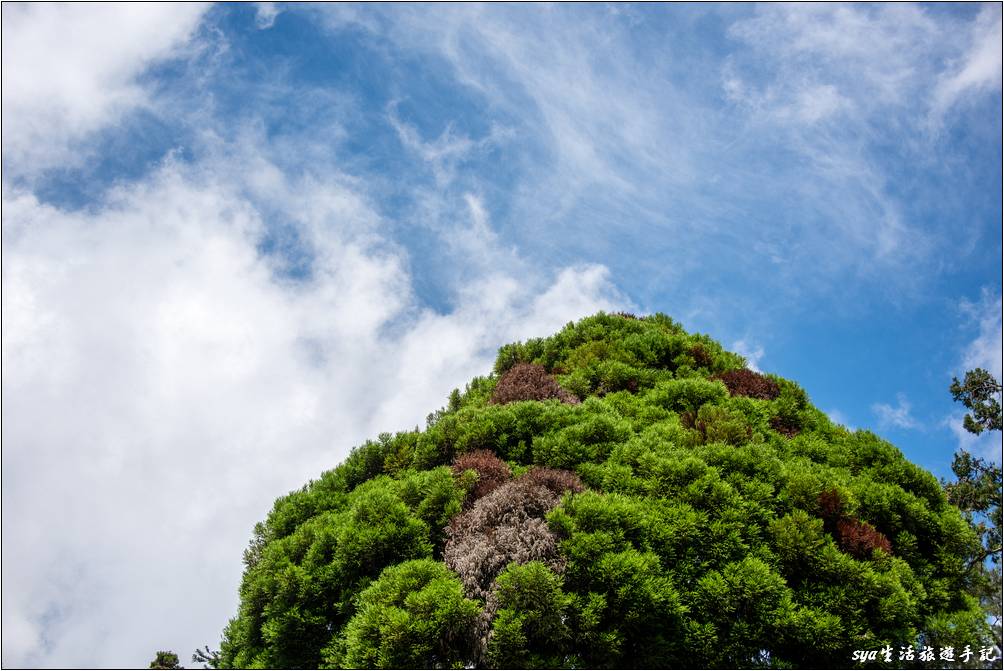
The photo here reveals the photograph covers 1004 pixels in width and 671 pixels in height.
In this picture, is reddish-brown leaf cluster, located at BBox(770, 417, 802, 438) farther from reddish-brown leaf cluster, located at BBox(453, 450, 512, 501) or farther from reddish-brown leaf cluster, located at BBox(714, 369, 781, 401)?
reddish-brown leaf cluster, located at BBox(453, 450, 512, 501)

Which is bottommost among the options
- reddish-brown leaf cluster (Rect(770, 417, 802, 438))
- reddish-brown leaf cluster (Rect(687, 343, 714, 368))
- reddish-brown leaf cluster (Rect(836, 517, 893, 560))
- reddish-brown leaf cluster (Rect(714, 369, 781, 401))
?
reddish-brown leaf cluster (Rect(836, 517, 893, 560))

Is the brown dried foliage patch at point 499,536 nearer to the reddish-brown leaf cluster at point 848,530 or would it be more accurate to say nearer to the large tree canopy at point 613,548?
the large tree canopy at point 613,548

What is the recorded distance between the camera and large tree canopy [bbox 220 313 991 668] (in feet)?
24.3

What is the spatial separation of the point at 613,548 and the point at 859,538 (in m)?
3.55

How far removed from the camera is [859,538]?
8.84m

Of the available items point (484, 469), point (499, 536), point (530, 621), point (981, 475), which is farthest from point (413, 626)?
point (981, 475)

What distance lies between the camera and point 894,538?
9836 millimetres

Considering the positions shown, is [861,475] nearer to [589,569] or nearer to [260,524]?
[589,569]

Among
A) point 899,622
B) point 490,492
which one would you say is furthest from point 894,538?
point 490,492

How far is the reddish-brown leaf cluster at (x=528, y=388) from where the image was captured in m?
12.7

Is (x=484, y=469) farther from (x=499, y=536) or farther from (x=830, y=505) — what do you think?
(x=830, y=505)

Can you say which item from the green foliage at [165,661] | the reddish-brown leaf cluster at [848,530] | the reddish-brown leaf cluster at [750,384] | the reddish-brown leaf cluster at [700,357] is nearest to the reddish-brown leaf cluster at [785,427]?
the reddish-brown leaf cluster at [750,384]

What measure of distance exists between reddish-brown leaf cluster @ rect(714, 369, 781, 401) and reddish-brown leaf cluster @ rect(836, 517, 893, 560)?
3.58 m

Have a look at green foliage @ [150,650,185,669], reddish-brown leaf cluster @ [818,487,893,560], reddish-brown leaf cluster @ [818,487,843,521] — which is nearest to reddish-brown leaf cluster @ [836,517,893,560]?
reddish-brown leaf cluster @ [818,487,893,560]
